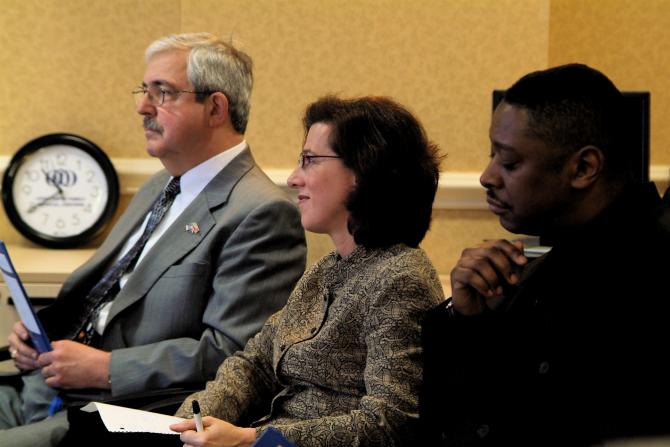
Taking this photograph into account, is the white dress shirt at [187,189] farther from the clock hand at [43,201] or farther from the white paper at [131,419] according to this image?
the clock hand at [43,201]

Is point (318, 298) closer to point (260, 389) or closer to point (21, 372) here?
point (260, 389)

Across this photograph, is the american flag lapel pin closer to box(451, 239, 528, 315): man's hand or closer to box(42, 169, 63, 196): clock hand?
box(451, 239, 528, 315): man's hand

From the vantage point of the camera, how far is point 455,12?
3658mm

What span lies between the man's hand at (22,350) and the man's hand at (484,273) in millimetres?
1437

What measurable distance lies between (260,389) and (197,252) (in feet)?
1.68

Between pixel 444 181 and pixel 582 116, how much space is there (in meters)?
2.07

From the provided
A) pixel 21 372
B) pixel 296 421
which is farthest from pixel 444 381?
pixel 21 372

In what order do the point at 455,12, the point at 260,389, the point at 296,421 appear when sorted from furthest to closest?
the point at 455,12
the point at 260,389
the point at 296,421

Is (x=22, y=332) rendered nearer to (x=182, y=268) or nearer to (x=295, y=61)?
(x=182, y=268)

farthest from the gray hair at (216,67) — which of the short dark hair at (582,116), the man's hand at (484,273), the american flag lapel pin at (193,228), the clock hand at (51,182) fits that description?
the short dark hair at (582,116)

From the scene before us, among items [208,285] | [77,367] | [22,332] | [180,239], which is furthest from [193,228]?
[22,332]

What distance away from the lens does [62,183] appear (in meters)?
3.80

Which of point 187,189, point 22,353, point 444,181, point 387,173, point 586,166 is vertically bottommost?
point 22,353

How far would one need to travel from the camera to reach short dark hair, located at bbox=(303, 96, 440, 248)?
210cm
